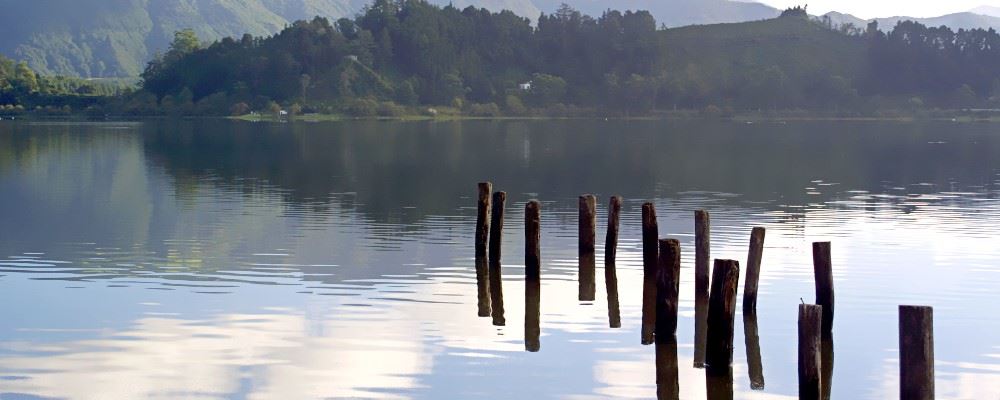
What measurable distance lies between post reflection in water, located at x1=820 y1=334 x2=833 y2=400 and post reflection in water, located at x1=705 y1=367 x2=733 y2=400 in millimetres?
1486

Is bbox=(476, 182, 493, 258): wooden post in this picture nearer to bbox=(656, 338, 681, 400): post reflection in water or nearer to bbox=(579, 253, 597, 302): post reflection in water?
bbox=(579, 253, 597, 302): post reflection in water

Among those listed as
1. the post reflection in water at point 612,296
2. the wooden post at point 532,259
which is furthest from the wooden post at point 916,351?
the wooden post at point 532,259

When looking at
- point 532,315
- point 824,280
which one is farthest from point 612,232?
point 824,280

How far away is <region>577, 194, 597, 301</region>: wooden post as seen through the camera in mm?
31620

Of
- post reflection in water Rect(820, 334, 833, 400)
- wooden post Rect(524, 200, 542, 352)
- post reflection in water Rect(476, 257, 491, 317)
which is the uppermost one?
wooden post Rect(524, 200, 542, 352)

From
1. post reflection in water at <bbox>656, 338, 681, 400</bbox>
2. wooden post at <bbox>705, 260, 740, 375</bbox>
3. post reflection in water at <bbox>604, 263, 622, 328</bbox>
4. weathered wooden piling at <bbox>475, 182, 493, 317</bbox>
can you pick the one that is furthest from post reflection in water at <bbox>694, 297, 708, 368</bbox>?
weathered wooden piling at <bbox>475, 182, 493, 317</bbox>

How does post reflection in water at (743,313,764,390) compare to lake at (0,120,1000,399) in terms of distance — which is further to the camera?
lake at (0,120,1000,399)

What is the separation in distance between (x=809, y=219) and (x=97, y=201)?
2960 cm

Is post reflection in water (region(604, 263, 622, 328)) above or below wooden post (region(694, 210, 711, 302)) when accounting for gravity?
below

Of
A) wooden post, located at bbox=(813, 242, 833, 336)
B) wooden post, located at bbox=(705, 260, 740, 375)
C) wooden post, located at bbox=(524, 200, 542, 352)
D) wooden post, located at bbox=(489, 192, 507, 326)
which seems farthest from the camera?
wooden post, located at bbox=(489, 192, 507, 326)

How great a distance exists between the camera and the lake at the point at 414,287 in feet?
74.6

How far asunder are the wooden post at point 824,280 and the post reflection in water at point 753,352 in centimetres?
133

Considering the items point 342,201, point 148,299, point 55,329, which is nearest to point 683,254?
point 148,299

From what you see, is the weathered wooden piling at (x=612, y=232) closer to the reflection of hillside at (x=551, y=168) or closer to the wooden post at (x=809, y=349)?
the reflection of hillside at (x=551, y=168)
